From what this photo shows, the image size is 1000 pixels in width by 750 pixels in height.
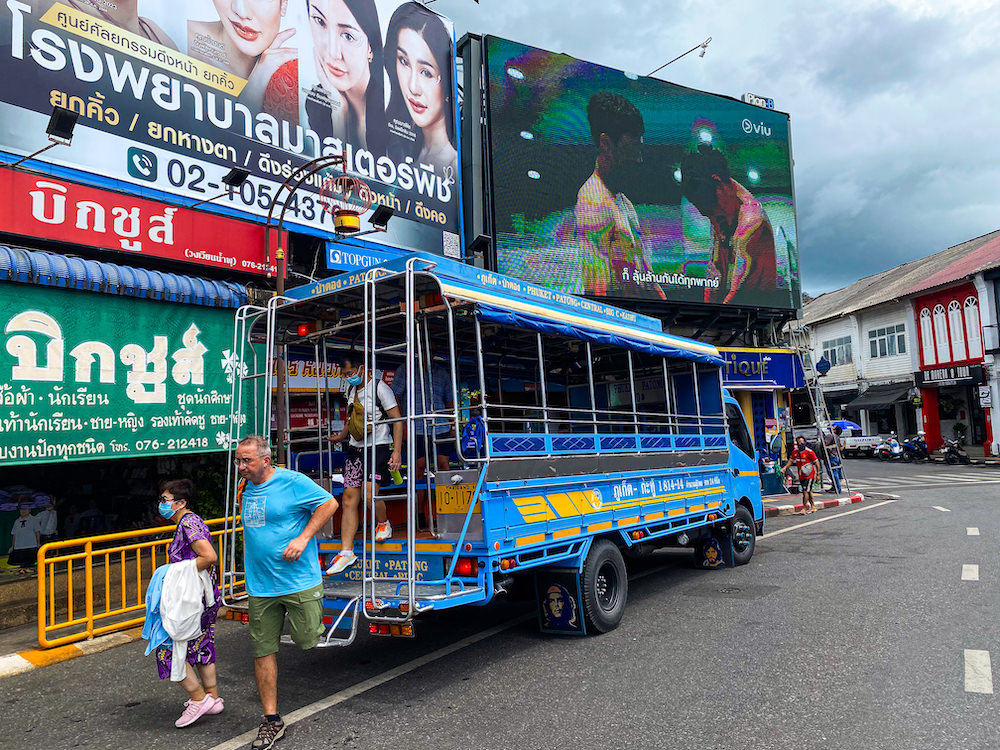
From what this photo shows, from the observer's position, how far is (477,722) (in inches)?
181

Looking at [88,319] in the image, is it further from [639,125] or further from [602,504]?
[639,125]

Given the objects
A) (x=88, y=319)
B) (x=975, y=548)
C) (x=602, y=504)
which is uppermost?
(x=88, y=319)

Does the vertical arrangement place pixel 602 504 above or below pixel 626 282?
below

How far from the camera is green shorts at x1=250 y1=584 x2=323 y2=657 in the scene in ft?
14.9

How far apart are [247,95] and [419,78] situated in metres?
4.46

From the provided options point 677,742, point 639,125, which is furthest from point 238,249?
point 639,125

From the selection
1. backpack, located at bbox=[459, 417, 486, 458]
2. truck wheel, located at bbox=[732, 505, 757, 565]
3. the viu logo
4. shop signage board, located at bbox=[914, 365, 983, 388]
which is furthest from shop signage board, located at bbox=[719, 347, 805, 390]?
backpack, located at bbox=[459, 417, 486, 458]

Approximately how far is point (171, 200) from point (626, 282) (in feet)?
39.7

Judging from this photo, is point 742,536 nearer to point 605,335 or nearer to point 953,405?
point 605,335

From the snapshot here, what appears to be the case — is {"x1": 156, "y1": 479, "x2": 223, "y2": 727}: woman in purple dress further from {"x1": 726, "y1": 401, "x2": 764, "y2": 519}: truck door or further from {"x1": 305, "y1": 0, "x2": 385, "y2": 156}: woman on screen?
{"x1": 305, "y1": 0, "x2": 385, "y2": 156}: woman on screen

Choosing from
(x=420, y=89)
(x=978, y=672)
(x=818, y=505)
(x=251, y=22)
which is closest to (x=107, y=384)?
(x=251, y=22)

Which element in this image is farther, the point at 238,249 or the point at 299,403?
the point at 238,249

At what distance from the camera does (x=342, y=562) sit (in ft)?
18.4

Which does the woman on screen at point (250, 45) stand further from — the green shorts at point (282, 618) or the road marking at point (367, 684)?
the green shorts at point (282, 618)
